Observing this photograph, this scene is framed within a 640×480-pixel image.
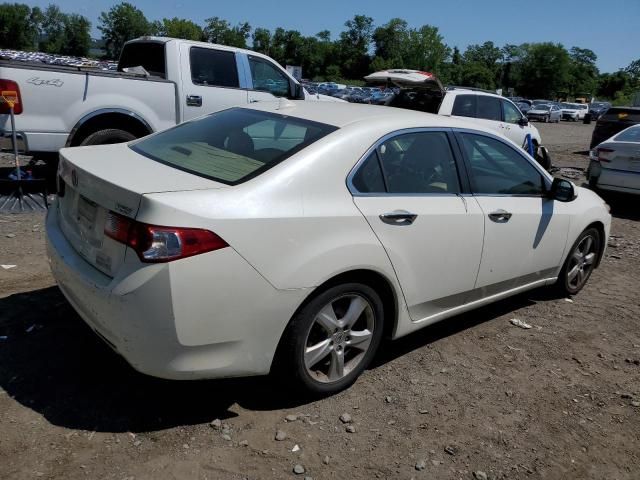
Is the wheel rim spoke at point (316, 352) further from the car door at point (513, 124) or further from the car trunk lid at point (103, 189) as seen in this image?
the car door at point (513, 124)

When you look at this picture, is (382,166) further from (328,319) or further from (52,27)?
(52,27)

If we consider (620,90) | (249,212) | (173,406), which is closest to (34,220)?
(173,406)

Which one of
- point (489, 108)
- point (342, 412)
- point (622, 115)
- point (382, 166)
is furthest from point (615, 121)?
point (342, 412)

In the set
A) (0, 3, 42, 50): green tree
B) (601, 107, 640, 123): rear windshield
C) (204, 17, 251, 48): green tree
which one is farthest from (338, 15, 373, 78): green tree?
(601, 107, 640, 123): rear windshield

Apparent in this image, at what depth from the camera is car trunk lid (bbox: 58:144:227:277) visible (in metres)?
2.62

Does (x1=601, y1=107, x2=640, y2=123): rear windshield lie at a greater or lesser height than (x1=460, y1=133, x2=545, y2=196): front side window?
greater

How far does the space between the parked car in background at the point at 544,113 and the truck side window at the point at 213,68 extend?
3773 cm

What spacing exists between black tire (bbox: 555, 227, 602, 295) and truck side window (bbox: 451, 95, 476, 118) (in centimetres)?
559

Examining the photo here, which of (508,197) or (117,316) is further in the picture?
(508,197)

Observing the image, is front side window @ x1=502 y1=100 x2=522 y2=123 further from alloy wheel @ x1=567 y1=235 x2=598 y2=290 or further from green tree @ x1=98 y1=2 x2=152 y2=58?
green tree @ x1=98 y1=2 x2=152 y2=58

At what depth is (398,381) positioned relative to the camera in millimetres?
3502

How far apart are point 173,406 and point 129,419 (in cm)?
24

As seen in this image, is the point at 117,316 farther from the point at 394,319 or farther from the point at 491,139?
the point at 491,139

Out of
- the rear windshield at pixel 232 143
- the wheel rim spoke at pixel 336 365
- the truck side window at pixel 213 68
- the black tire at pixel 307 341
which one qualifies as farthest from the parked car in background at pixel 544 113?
the wheel rim spoke at pixel 336 365
